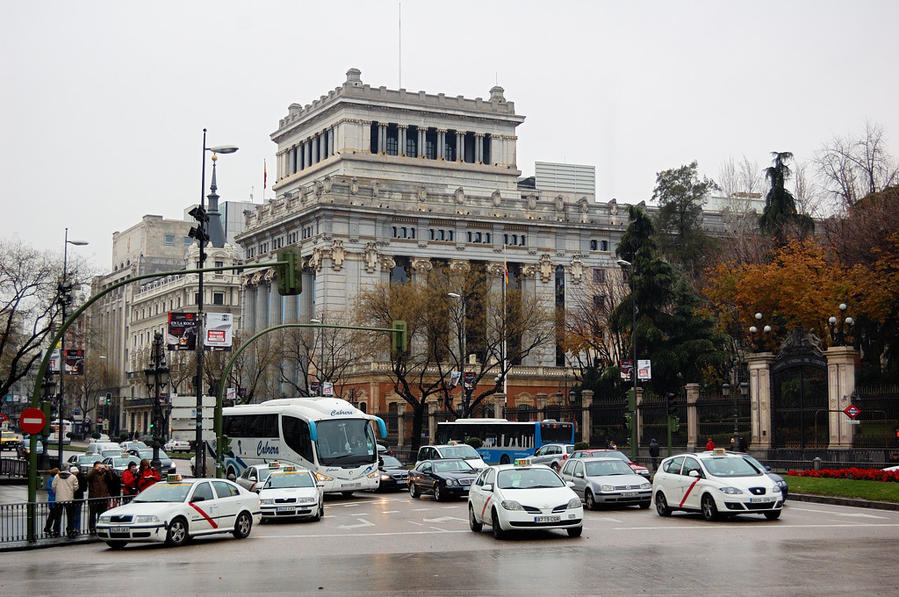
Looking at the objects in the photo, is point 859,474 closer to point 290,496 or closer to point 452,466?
point 452,466

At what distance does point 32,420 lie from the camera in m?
25.8

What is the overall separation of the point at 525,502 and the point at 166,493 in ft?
24.6

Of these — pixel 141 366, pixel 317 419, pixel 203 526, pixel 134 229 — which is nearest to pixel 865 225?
pixel 317 419

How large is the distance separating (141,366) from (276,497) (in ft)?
316

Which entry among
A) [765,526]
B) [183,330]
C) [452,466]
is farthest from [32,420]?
[765,526]

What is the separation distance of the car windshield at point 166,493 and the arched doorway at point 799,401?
29.9m

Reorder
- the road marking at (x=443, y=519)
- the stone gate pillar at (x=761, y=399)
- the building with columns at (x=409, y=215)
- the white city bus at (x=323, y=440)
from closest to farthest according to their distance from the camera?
the road marking at (x=443, y=519) < the white city bus at (x=323, y=440) < the stone gate pillar at (x=761, y=399) < the building with columns at (x=409, y=215)

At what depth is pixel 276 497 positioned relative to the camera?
29750 mm

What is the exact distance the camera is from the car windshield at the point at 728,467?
26688 mm

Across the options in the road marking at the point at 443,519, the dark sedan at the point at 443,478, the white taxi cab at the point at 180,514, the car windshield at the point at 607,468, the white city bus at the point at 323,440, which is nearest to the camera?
the white taxi cab at the point at 180,514

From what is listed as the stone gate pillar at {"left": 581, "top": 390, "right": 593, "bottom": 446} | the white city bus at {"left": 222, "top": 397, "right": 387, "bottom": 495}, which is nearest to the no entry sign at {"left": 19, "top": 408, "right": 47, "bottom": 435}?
the white city bus at {"left": 222, "top": 397, "right": 387, "bottom": 495}

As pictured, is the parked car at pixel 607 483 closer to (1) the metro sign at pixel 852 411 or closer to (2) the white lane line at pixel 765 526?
(2) the white lane line at pixel 765 526

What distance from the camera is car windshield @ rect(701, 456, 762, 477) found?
26.7m

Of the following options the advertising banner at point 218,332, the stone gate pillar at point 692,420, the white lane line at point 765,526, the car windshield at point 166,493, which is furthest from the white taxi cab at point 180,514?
the stone gate pillar at point 692,420
